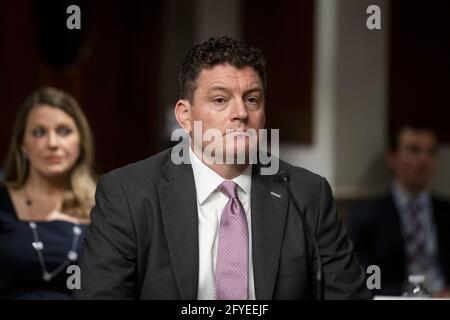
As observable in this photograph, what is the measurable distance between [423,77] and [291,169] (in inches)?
91.1

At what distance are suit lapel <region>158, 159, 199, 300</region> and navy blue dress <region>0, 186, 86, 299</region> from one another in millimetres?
725

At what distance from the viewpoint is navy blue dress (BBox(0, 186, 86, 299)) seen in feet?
6.77

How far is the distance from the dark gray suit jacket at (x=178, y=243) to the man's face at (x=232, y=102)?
15 centimetres

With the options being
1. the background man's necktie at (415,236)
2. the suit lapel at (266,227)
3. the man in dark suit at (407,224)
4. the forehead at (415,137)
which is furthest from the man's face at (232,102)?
the forehead at (415,137)

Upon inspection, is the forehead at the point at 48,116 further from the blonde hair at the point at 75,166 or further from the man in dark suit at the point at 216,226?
the man in dark suit at the point at 216,226

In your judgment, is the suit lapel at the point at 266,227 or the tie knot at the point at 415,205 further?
the tie knot at the point at 415,205

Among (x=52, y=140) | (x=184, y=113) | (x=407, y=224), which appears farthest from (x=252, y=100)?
(x=407, y=224)

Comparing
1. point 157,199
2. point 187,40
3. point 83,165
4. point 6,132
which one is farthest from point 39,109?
point 187,40

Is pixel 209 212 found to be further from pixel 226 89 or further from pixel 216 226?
pixel 226 89

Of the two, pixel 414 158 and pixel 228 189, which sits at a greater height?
pixel 228 189

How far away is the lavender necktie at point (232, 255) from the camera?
143cm

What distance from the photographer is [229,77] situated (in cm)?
141

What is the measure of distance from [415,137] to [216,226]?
1.96 metres
